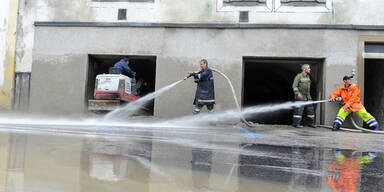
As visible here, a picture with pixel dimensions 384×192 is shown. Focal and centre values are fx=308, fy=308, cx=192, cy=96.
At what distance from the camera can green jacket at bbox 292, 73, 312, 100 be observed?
8484mm

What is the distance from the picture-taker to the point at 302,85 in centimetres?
858

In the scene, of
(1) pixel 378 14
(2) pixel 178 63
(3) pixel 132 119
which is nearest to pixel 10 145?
(3) pixel 132 119

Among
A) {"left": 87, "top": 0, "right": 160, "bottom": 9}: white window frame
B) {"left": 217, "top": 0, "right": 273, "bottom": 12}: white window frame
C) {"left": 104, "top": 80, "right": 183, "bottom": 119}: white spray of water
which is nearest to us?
{"left": 104, "top": 80, "right": 183, "bottom": 119}: white spray of water

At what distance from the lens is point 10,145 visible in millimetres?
3240

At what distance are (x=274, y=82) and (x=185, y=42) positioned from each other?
19.9 feet

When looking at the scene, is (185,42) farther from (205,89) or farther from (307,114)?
(307,114)

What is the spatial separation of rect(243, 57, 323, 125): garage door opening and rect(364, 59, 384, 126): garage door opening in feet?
6.36

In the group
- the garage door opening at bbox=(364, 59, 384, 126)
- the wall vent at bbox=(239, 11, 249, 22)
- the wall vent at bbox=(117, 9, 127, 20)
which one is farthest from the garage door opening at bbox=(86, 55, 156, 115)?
the garage door opening at bbox=(364, 59, 384, 126)

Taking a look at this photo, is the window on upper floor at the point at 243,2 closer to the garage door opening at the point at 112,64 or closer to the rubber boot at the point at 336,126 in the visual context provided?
the garage door opening at the point at 112,64

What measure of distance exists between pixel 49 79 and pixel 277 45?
23.2 ft

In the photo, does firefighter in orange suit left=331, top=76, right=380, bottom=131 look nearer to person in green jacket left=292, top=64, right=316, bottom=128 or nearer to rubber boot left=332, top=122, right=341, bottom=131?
rubber boot left=332, top=122, right=341, bottom=131

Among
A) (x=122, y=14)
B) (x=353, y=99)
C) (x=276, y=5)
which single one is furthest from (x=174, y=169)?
(x=122, y=14)

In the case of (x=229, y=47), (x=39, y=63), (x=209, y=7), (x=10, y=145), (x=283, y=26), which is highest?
(x=209, y=7)

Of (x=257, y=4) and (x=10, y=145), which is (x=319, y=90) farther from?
(x=10, y=145)
